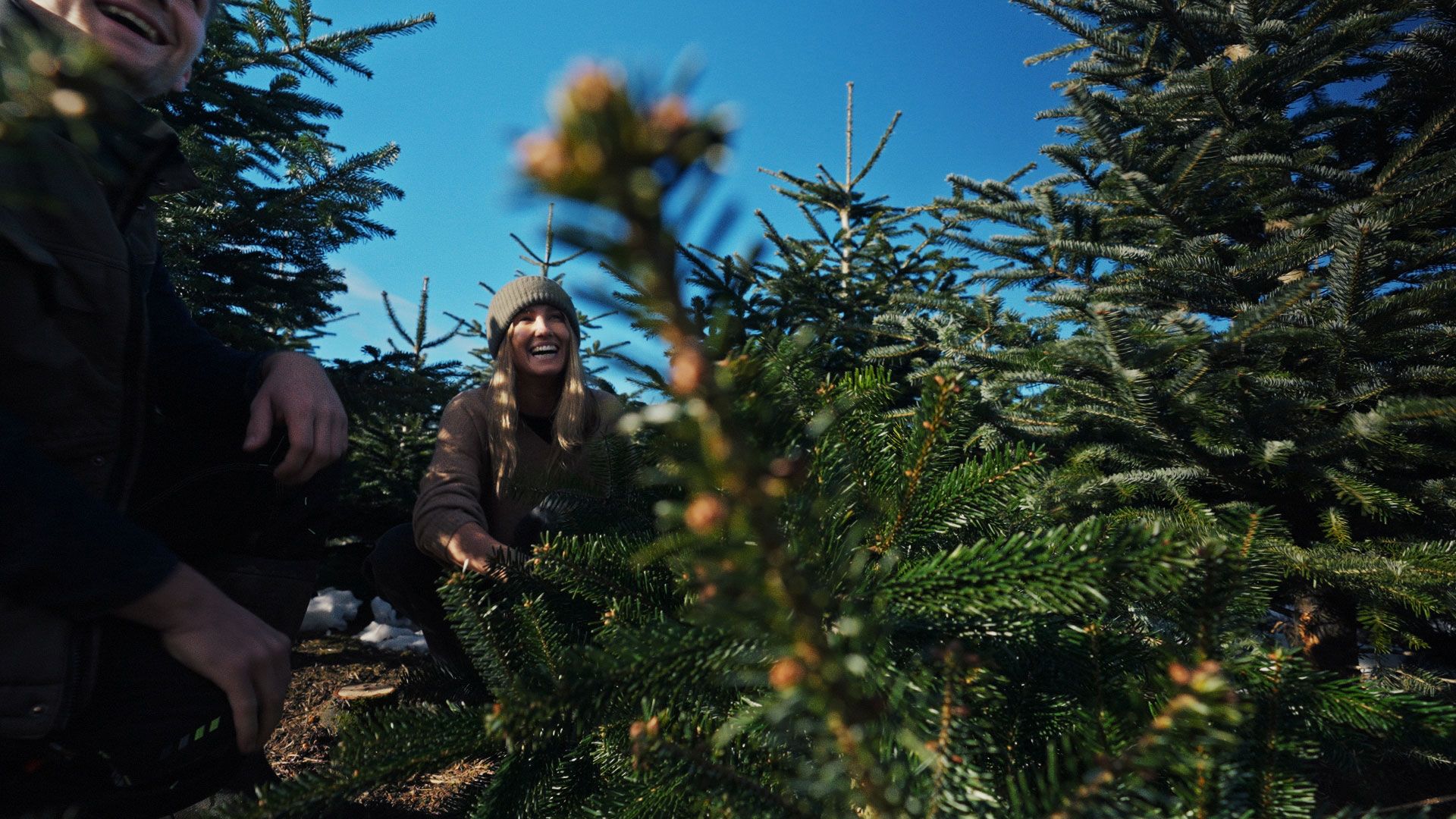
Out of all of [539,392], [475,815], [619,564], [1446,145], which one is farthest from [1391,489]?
[539,392]

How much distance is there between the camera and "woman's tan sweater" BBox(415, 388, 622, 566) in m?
2.77

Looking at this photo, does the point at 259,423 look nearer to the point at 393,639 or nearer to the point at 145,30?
the point at 145,30

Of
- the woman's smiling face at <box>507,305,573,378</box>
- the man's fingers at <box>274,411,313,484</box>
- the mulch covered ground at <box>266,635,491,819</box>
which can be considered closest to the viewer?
the man's fingers at <box>274,411,313,484</box>

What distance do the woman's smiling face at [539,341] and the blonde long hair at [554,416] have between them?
46mm

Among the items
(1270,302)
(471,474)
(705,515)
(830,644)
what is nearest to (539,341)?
(471,474)

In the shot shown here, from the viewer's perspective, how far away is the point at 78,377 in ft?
3.95

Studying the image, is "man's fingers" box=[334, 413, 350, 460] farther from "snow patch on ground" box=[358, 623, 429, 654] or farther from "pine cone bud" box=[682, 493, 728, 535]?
"snow patch on ground" box=[358, 623, 429, 654]

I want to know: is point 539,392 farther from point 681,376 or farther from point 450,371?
point 681,376

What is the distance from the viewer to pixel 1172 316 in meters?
2.21

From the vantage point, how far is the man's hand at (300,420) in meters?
1.35

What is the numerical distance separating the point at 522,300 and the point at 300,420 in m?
2.48

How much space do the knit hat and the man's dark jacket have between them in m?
2.04

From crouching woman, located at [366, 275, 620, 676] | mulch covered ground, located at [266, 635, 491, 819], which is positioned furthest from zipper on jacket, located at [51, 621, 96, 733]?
crouching woman, located at [366, 275, 620, 676]

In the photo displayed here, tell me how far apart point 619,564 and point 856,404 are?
0.42 meters
